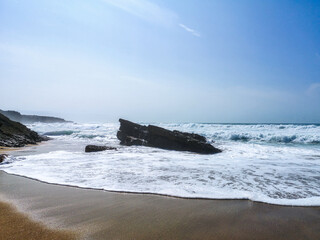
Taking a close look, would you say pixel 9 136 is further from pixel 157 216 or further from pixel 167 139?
pixel 157 216

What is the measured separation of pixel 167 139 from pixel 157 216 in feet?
37.6

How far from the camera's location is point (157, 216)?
10.6ft

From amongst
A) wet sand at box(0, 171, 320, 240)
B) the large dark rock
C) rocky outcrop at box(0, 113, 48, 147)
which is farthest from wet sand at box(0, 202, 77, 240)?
rocky outcrop at box(0, 113, 48, 147)

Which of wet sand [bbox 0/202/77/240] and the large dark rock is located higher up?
the large dark rock

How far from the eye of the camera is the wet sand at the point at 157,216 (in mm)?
2719

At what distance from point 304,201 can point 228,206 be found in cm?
147

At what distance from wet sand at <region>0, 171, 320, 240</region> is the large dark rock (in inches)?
343

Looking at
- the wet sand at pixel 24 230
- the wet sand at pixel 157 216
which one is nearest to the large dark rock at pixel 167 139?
the wet sand at pixel 157 216

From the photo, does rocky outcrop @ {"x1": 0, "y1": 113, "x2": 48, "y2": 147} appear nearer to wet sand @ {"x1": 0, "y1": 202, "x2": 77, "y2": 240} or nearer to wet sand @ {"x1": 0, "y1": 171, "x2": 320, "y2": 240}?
wet sand @ {"x1": 0, "y1": 171, "x2": 320, "y2": 240}

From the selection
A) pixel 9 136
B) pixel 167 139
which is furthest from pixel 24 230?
pixel 9 136

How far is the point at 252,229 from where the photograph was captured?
284 cm

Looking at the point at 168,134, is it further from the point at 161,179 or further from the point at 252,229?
the point at 252,229

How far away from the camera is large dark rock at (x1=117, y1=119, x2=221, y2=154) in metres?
12.7

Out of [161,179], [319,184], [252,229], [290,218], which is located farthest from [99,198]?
[319,184]
